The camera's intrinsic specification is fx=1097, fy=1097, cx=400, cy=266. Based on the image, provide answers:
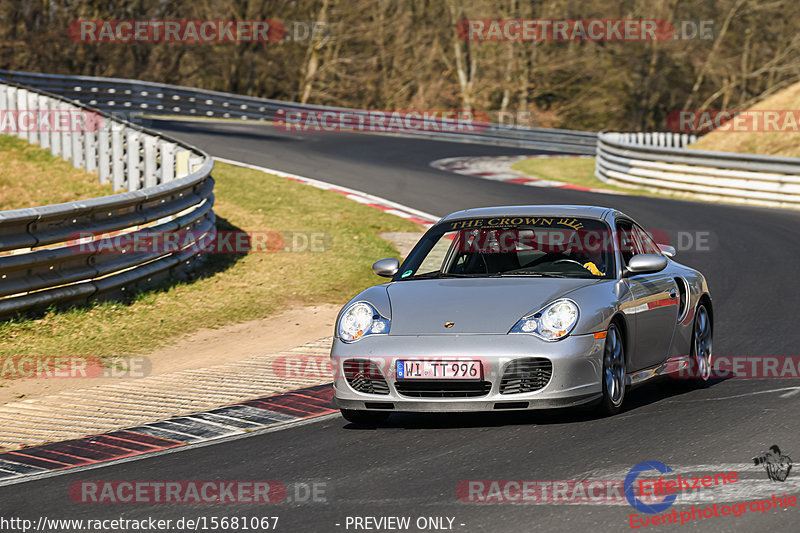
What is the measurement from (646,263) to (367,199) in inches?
512

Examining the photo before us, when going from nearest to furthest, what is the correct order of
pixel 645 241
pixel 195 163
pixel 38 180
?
pixel 645 241, pixel 195 163, pixel 38 180

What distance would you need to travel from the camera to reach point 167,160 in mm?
16094

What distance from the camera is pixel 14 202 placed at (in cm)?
1697

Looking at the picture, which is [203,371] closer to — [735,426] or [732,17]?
[735,426]

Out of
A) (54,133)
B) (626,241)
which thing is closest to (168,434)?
(626,241)

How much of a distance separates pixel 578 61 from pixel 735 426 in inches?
1852

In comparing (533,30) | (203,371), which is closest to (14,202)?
(203,371)

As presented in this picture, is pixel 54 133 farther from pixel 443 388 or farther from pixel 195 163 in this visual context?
pixel 443 388

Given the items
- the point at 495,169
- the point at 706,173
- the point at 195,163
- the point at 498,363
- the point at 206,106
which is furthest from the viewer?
the point at 206,106

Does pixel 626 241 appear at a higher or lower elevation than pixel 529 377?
higher

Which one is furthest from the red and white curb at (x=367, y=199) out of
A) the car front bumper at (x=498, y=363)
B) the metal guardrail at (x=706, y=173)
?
the car front bumper at (x=498, y=363)

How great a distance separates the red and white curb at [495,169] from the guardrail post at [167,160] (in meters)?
10.1

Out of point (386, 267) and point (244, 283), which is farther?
point (244, 283)

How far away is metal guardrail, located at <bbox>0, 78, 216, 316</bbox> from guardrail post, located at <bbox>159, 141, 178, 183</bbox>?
1 cm
